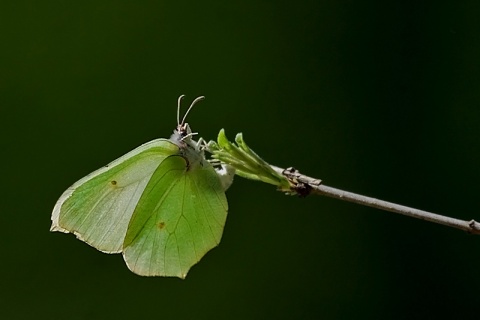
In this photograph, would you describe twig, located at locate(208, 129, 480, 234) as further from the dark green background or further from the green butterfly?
the dark green background

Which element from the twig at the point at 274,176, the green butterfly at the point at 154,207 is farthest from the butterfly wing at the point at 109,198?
the twig at the point at 274,176

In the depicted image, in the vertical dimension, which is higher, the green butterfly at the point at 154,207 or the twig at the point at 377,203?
the twig at the point at 377,203

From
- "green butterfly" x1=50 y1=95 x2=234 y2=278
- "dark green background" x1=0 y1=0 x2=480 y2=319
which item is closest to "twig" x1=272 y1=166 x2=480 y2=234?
"green butterfly" x1=50 y1=95 x2=234 y2=278

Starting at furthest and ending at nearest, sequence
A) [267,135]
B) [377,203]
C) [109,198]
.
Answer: [267,135], [109,198], [377,203]

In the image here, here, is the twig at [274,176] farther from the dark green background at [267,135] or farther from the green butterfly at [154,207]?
the dark green background at [267,135]

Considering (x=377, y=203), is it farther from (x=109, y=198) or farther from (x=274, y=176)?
(x=109, y=198)

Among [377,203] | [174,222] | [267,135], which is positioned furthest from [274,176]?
[267,135]
